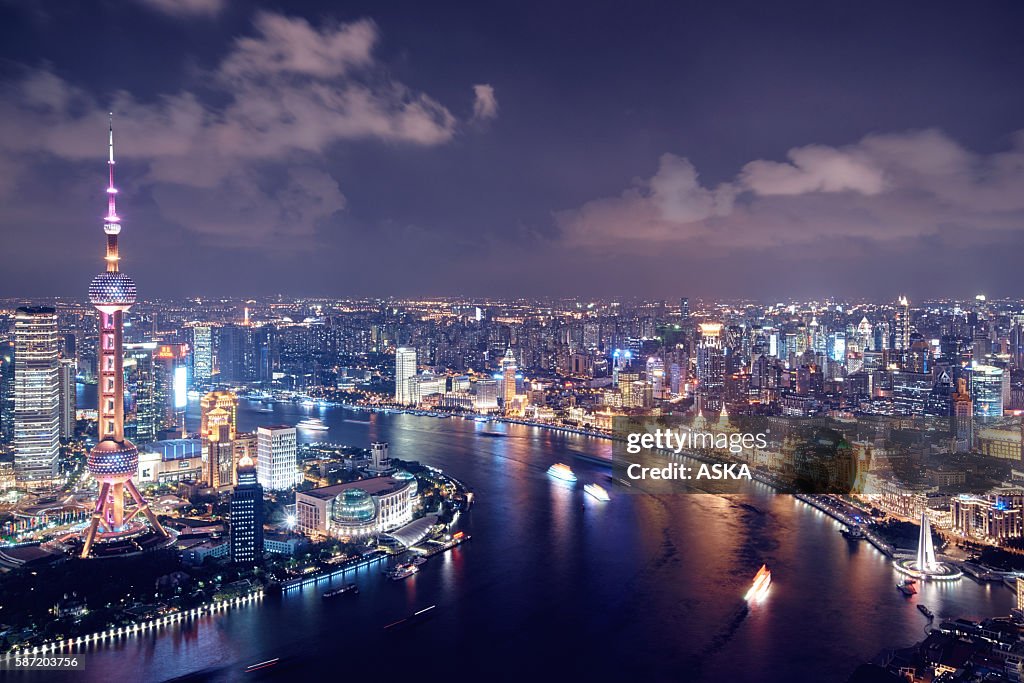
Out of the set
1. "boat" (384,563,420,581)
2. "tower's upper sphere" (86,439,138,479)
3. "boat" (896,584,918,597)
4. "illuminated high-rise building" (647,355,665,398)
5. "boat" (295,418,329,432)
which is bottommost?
"boat" (384,563,420,581)

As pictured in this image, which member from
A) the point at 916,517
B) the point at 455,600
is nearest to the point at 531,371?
the point at 916,517

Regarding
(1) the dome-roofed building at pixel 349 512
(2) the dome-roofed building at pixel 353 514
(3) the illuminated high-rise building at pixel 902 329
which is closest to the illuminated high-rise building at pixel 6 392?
(1) the dome-roofed building at pixel 349 512

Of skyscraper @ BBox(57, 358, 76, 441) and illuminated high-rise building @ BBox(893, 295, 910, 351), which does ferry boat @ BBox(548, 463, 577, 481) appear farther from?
illuminated high-rise building @ BBox(893, 295, 910, 351)

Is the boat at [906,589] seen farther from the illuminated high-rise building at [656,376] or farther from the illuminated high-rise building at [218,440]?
the illuminated high-rise building at [656,376]

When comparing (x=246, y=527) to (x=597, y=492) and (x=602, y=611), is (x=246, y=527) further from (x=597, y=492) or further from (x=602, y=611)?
(x=597, y=492)

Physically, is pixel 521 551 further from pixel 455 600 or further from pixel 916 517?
pixel 916 517

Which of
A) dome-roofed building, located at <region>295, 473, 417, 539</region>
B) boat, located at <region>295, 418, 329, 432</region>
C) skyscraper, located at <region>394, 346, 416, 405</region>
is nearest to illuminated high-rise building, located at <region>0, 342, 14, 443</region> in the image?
boat, located at <region>295, 418, 329, 432</region>

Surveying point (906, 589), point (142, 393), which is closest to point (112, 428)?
point (142, 393)
